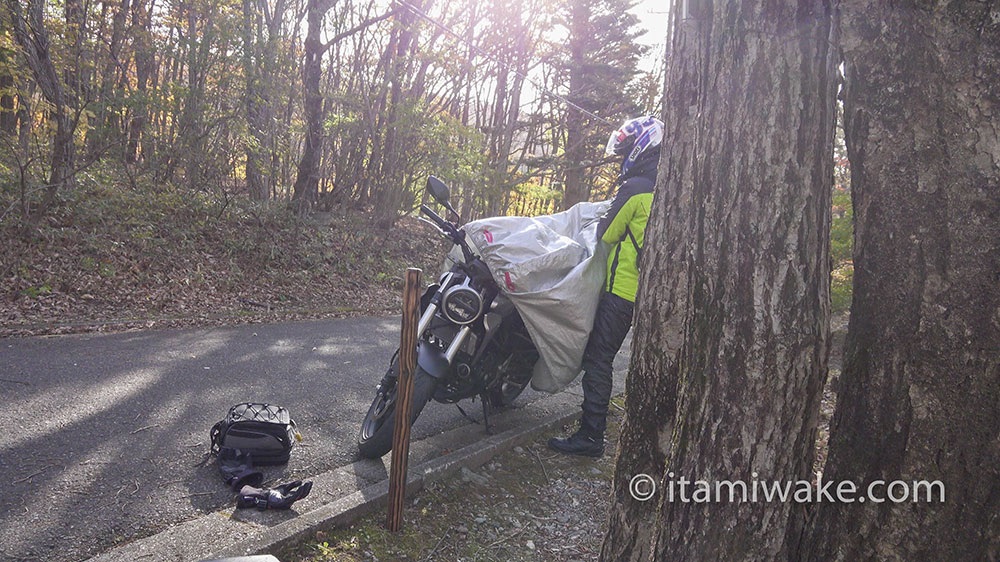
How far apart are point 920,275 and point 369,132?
14.1 meters

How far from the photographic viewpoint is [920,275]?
1.67 m

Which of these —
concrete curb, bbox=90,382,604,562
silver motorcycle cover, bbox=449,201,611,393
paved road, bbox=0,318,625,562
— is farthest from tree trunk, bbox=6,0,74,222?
silver motorcycle cover, bbox=449,201,611,393

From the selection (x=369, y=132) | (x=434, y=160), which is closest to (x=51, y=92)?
(x=369, y=132)

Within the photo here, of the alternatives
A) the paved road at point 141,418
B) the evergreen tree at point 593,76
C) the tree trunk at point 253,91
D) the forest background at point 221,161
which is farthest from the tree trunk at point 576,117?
the paved road at point 141,418

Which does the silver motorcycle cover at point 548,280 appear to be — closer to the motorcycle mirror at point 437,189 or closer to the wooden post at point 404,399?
the motorcycle mirror at point 437,189

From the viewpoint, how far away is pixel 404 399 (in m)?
3.13

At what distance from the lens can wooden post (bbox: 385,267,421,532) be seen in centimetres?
304

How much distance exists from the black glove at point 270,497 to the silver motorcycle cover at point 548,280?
1.68 m

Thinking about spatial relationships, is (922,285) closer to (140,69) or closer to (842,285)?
(842,285)

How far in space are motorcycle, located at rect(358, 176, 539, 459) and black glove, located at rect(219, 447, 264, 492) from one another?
649mm

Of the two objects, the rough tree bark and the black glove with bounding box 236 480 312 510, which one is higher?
the rough tree bark

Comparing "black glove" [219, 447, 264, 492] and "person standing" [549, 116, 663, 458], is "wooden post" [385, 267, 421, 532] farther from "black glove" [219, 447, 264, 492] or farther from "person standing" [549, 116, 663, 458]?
"person standing" [549, 116, 663, 458]

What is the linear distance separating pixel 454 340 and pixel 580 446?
51.0 inches

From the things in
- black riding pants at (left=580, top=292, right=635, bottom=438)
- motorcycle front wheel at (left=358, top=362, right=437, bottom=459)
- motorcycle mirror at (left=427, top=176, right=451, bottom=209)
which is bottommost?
motorcycle front wheel at (left=358, top=362, right=437, bottom=459)
